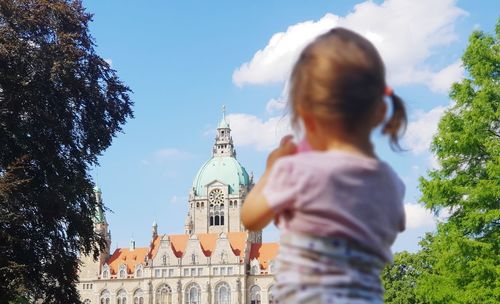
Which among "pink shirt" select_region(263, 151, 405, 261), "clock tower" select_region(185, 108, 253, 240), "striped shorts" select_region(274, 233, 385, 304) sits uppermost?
"clock tower" select_region(185, 108, 253, 240)

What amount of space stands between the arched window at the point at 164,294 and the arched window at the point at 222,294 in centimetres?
597

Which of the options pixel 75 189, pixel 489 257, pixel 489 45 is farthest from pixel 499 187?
Answer: pixel 75 189

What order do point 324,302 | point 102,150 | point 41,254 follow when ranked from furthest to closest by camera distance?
point 102,150 → point 41,254 → point 324,302

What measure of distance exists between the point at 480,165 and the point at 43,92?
11651 millimetres

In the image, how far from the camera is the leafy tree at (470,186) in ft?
57.3

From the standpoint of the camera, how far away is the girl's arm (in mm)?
2633

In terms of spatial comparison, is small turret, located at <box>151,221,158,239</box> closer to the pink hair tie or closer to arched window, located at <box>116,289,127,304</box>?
arched window, located at <box>116,289,127,304</box>

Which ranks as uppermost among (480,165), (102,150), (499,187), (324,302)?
(102,150)

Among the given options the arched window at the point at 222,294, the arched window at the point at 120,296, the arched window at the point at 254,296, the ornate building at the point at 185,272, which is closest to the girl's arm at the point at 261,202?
the ornate building at the point at 185,272

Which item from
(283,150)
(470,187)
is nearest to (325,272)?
(283,150)

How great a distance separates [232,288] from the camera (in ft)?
289

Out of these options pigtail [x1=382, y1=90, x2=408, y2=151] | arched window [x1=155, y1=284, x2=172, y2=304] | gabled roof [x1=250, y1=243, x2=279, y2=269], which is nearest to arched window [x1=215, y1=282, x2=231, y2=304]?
gabled roof [x1=250, y1=243, x2=279, y2=269]

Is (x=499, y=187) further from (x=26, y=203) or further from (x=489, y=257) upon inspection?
(x=26, y=203)

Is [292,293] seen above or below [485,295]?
below
